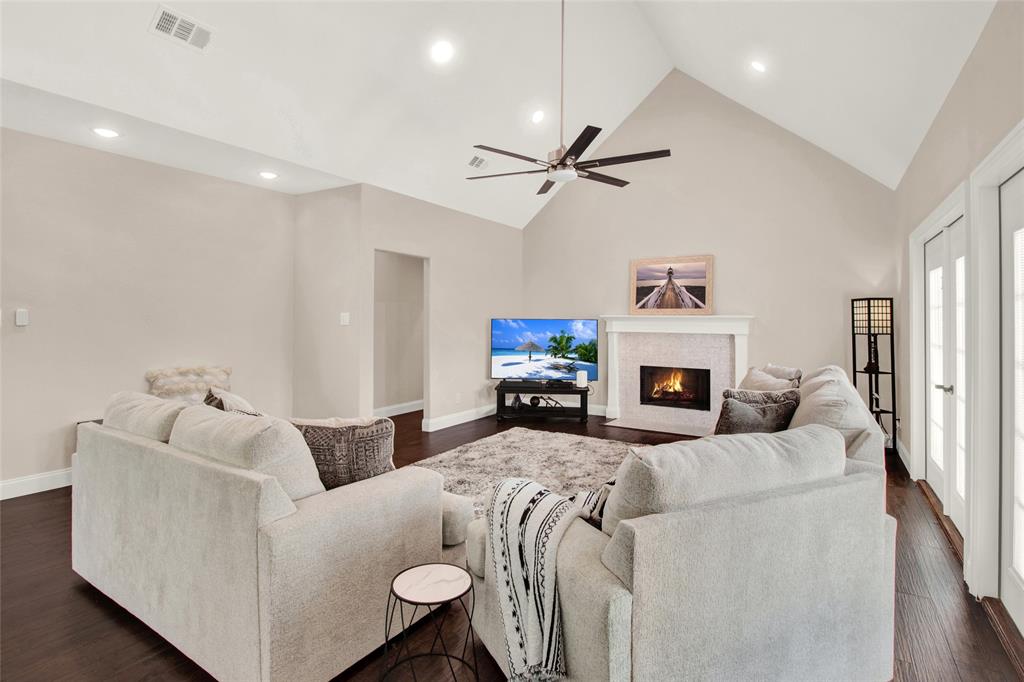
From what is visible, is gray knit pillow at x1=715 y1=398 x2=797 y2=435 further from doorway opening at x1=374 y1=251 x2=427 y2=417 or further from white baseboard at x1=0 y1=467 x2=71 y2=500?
doorway opening at x1=374 y1=251 x2=427 y2=417

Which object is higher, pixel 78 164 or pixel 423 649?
pixel 78 164

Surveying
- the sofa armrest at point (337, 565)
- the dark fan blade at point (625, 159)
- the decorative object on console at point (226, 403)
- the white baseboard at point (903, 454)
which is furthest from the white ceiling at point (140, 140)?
the white baseboard at point (903, 454)

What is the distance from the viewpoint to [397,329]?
283 inches

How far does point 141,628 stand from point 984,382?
146 inches

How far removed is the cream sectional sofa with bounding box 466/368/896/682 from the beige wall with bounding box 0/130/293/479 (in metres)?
4.03

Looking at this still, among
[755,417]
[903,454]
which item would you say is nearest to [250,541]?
[755,417]

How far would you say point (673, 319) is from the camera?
240 inches

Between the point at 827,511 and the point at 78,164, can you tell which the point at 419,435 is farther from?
the point at 827,511

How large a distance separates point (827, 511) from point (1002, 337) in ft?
4.78

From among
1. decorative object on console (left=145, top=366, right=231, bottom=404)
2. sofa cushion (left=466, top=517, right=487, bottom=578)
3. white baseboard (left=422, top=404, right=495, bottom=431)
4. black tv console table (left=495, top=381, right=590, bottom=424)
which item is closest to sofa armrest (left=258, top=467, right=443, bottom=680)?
sofa cushion (left=466, top=517, right=487, bottom=578)

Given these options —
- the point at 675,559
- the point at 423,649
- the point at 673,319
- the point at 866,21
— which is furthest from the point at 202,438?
the point at 673,319

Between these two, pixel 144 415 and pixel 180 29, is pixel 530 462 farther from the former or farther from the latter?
pixel 180 29

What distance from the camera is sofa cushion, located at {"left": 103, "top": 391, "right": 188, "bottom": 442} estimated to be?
2.13 m

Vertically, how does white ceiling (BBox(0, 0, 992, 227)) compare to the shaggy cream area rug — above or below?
above
